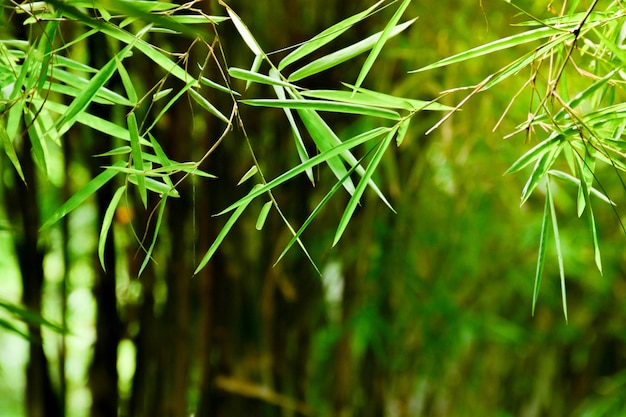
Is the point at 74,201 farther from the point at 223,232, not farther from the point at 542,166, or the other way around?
the point at 542,166

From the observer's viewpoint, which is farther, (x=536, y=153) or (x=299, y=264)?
(x=299, y=264)

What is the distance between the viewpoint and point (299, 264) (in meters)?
1.44

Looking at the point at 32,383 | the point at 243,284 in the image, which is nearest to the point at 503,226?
the point at 243,284

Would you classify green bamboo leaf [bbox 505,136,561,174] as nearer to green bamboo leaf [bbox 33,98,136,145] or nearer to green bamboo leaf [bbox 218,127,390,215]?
green bamboo leaf [bbox 218,127,390,215]

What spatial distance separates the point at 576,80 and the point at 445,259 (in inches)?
18.7

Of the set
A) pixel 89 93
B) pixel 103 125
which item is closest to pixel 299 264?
pixel 103 125

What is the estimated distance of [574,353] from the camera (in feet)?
6.81

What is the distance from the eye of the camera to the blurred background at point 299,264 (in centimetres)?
124

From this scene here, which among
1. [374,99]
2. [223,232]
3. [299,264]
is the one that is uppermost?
[374,99]

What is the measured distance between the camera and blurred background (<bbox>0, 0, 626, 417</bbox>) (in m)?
1.24

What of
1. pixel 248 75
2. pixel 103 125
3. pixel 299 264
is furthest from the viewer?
pixel 299 264

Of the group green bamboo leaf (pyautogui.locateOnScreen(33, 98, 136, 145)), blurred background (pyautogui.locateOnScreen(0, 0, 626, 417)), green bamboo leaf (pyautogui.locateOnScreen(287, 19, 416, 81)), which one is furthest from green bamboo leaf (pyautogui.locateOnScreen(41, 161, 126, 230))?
blurred background (pyautogui.locateOnScreen(0, 0, 626, 417))

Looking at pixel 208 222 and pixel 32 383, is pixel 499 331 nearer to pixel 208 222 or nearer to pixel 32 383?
pixel 208 222

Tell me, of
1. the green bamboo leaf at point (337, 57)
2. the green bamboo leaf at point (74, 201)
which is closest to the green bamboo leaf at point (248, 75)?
the green bamboo leaf at point (337, 57)
